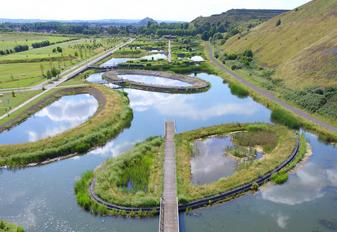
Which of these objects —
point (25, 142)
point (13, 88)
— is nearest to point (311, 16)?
point (13, 88)

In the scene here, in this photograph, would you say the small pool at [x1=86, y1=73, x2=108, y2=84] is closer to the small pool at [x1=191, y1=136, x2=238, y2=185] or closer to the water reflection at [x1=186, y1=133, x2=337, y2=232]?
the small pool at [x1=191, y1=136, x2=238, y2=185]

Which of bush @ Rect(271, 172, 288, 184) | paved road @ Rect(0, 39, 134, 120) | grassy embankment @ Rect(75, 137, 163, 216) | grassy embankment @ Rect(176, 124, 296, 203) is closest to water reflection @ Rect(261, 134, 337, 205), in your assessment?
bush @ Rect(271, 172, 288, 184)

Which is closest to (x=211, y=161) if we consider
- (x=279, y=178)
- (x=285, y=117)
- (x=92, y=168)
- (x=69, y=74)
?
(x=279, y=178)

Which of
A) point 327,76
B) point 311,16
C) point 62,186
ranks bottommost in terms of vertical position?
point 62,186

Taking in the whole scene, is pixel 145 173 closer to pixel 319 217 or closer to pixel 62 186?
pixel 62 186

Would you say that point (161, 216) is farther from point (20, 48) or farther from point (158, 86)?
point (20, 48)
